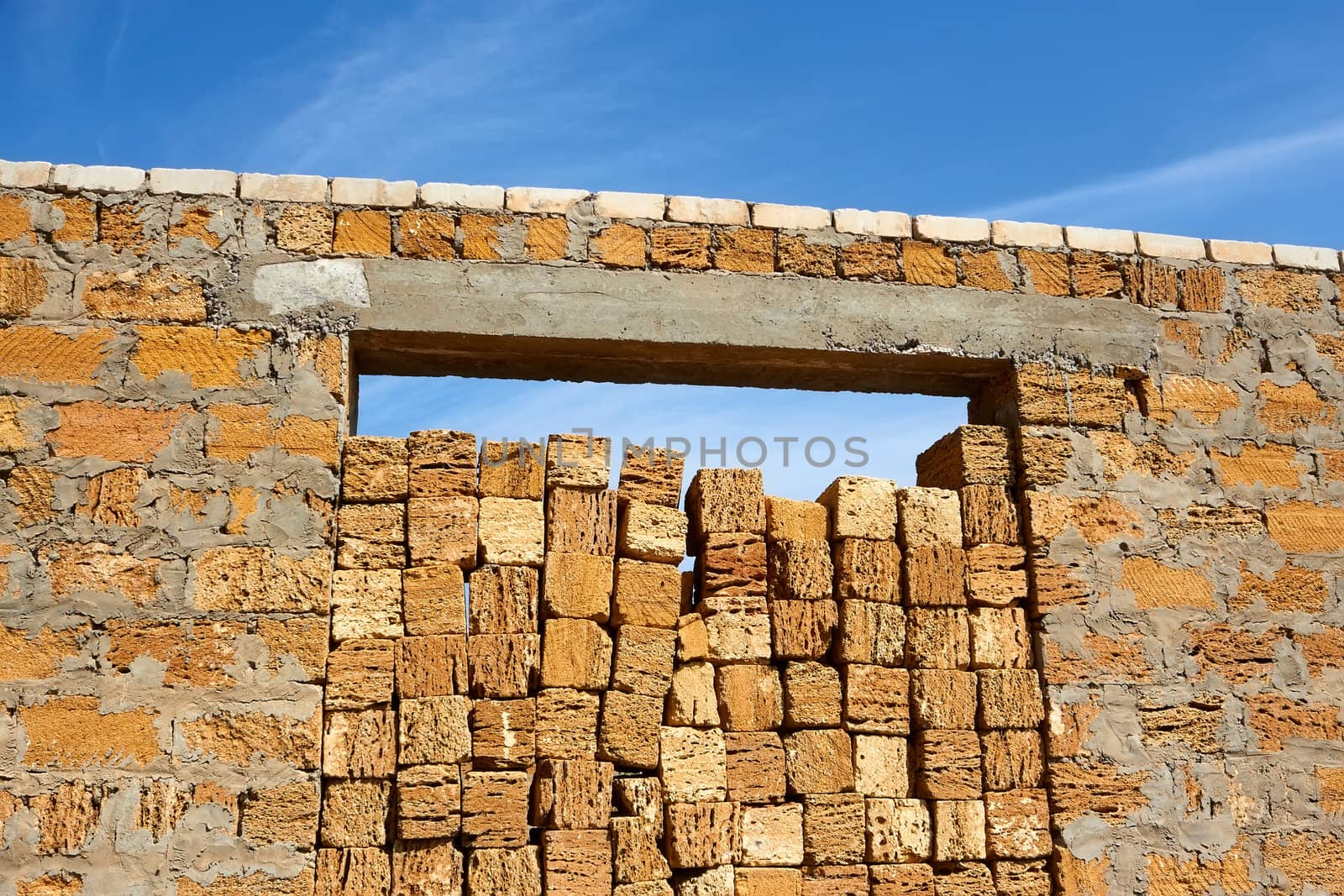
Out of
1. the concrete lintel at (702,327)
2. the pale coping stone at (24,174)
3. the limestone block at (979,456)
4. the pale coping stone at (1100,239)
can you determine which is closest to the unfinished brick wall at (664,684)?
the limestone block at (979,456)

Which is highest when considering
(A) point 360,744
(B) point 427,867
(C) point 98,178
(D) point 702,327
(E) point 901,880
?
(C) point 98,178

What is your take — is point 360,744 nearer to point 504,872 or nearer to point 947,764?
point 504,872

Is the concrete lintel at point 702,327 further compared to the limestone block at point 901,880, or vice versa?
the concrete lintel at point 702,327

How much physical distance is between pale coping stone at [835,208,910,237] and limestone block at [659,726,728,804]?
8.44ft

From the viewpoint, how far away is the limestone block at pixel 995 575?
19.0ft

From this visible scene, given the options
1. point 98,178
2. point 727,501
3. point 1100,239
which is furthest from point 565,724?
point 1100,239

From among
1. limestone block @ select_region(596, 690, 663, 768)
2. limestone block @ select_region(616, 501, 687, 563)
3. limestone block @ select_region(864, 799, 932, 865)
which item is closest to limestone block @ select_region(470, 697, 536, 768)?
limestone block @ select_region(596, 690, 663, 768)

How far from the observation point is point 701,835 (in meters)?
5.31

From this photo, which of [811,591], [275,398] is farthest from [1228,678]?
[275,398]

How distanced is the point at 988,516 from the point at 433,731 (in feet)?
9.14

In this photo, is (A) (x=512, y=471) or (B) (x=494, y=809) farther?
(A) (x=512, y=471)

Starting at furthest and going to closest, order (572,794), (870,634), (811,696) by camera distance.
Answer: (870,634) < (811,696) < (572,794)

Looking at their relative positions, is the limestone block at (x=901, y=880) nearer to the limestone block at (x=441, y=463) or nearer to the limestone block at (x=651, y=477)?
the limestone block at (x=651, y=477)

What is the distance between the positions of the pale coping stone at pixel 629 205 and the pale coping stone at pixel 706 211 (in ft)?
0.19
